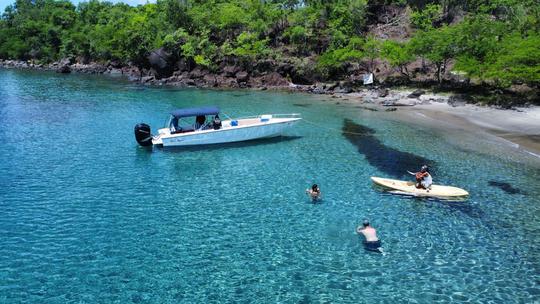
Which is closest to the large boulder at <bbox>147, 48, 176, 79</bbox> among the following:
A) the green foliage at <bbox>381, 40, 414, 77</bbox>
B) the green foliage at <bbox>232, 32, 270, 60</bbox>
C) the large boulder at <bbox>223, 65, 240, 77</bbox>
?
the large boulder at <bbox>223, 65, 240, 77</bbox>

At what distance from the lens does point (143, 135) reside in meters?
33.1

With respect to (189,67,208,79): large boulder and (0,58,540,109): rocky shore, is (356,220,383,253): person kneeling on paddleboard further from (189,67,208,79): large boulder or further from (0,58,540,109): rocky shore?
(189,67,208,79): large boulder

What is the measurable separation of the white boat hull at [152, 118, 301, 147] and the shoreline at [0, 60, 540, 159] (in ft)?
54.6

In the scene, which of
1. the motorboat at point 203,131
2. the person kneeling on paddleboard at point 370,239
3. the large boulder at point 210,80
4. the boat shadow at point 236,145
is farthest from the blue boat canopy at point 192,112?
the large boulder at point 210,80

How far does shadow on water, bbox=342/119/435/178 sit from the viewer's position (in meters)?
29.3

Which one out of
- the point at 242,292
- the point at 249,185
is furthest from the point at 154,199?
the point at 242,292

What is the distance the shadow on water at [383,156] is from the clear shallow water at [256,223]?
262mm

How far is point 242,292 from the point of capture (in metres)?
15.1

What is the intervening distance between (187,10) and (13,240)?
269ft

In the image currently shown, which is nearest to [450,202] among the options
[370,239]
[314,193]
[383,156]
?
[314,193]

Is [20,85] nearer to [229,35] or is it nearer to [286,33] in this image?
[229,35]

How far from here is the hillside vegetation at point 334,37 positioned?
55.8 m

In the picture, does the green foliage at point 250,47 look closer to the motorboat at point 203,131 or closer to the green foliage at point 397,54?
the green foliage at point 397,54

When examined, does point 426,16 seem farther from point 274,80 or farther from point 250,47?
point 250,47
